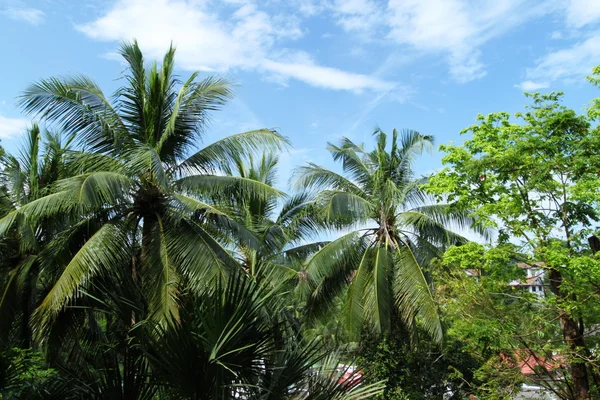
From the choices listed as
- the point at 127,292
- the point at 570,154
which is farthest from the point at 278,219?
the point at 127,292

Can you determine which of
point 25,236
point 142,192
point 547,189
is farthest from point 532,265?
point 25,236

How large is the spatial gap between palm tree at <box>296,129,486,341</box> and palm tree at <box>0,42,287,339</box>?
437 centimetres

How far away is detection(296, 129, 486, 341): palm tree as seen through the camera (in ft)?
50.5

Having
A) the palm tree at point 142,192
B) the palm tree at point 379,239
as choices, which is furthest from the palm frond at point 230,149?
the palm tree at point 379,239

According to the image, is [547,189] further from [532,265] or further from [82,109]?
[82,109]

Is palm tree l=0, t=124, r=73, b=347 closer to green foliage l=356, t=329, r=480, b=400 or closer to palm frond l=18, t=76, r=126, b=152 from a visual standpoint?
palm frond l=18, t=76, r=126, b=152

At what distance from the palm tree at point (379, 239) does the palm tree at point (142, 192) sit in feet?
14.4

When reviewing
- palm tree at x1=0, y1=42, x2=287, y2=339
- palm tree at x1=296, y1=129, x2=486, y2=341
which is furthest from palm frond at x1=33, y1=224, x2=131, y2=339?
palm tree at x1=296, y1=129, x2=486, y2=341

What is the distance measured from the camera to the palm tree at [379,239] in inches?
606

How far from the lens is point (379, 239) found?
16672 mm

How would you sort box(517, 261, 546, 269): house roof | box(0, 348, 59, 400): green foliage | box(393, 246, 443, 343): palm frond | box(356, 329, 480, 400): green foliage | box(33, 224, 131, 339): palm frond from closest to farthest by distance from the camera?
box(0, 348, 59, 400): green foliage
box(33, 224, 131, 339): palm frond
box(517, 261, 546, 269): house roof
box(393, 246, 443, 343): palm frond
box(356, 329, 480, 400): green foliage

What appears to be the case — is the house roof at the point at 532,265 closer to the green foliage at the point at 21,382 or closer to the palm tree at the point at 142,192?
the palm tree at the point at 142,192

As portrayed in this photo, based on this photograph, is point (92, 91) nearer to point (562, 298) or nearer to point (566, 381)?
point (562, 298)

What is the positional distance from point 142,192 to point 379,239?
310 inches
